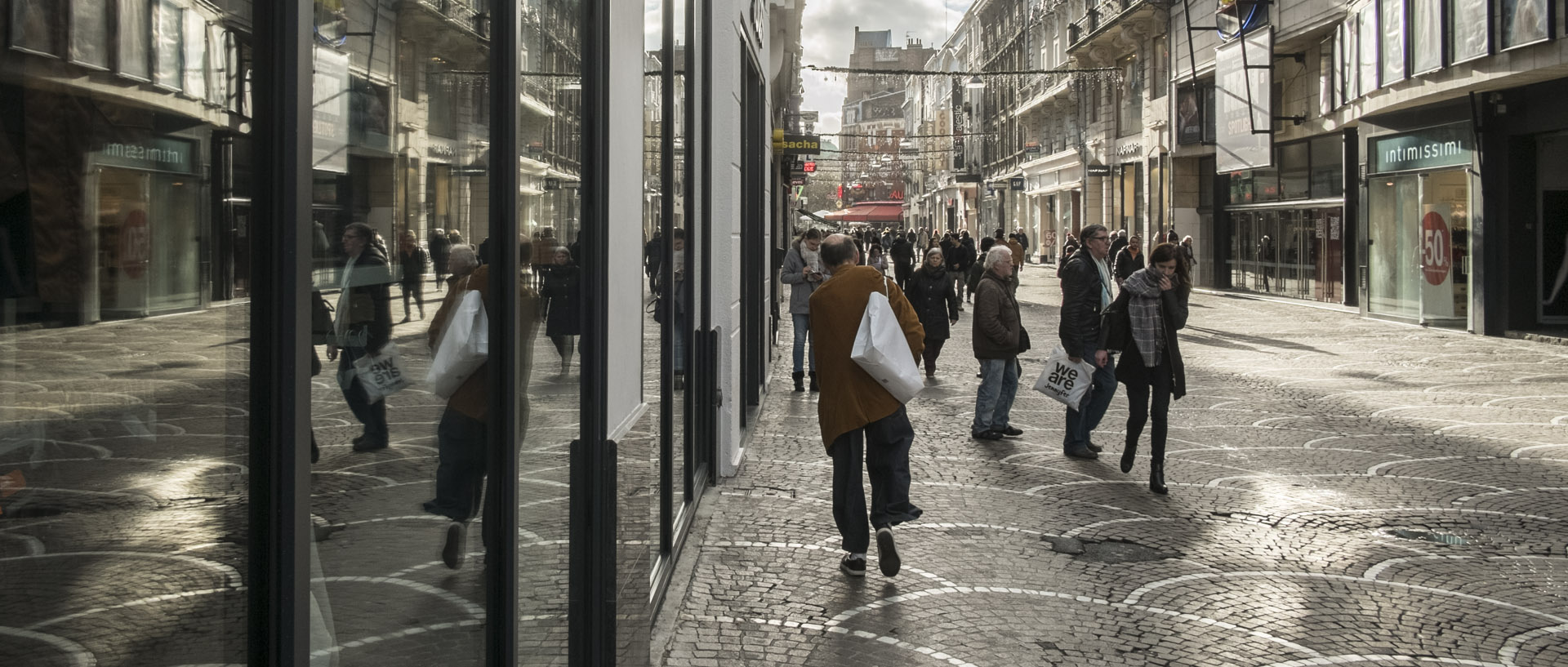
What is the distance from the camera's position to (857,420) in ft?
Result: 20.4

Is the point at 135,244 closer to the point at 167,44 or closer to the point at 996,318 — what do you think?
the point at 167,44

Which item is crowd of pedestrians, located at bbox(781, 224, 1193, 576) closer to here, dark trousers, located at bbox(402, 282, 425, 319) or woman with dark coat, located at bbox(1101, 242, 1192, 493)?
woman with dark coat, located at bbox(1101, 242, 1192, 493)

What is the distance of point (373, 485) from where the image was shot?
1.93 m

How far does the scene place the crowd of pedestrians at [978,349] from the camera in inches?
247

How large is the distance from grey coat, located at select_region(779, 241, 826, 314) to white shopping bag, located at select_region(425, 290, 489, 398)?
36.5 ft

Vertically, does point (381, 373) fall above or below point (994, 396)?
above

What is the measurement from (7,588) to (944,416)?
36.4 feet

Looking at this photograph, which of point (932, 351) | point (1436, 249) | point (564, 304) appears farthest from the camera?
point (1436, 249)

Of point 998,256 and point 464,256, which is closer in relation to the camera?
point 464,256

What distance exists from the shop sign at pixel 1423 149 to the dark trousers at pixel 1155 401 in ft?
48.6

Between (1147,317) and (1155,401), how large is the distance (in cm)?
55

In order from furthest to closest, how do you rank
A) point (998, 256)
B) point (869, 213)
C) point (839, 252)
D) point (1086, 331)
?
point (869, 213), point (998, 256), point (1086, 331), point (839, 252)

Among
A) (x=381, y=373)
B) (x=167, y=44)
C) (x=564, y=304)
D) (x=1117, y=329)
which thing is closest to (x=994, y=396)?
(x=1117, y=329)

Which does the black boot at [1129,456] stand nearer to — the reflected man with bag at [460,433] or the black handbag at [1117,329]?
the black handbag at [1117,329]
